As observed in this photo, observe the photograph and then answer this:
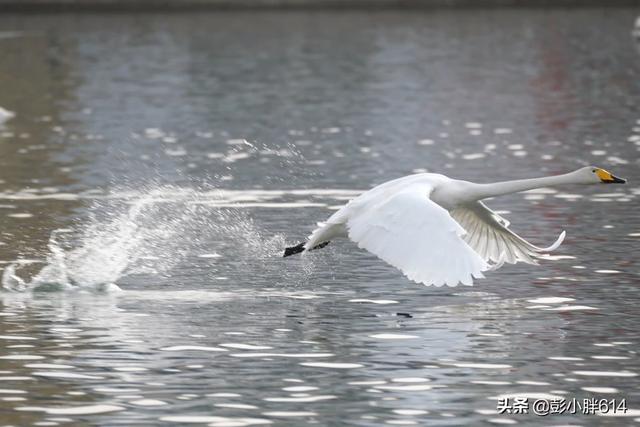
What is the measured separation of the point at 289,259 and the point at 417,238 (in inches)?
160

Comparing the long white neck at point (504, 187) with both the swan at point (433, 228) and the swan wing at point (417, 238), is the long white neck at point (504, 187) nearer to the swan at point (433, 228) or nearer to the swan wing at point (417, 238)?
the swan at point (433, 228)

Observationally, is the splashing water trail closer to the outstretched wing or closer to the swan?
the swan

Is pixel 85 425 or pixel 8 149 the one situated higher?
pixel 8 149

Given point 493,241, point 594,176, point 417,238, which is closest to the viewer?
point 417,238

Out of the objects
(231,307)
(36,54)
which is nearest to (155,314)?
(231,307)

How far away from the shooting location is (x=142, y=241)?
17766mm

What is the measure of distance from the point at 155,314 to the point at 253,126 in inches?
652

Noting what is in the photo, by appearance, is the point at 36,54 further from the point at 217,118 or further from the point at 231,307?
the point at 231,307

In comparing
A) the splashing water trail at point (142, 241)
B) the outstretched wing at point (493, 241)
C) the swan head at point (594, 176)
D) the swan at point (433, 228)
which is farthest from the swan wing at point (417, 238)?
the splashing water trail at point (142, 241)

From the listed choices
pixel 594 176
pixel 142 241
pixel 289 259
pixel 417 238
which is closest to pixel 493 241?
pixel 594 176

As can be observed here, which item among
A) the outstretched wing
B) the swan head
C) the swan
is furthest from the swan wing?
the swan head

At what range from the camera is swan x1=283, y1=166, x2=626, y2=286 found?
507 inches

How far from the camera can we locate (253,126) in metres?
30.5

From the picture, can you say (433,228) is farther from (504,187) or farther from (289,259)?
(289,259)
